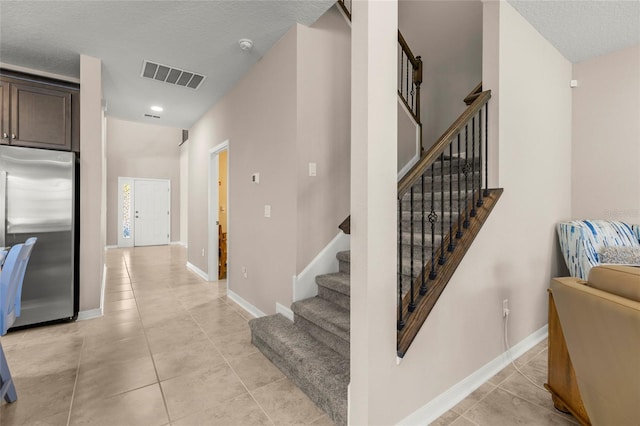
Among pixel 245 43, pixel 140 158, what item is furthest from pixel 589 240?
pixel 140 158

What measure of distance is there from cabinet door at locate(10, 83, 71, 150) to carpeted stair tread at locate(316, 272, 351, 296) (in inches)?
124

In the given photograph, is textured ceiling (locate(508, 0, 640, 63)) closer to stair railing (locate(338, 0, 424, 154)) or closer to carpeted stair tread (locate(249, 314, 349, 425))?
stair railing (locate(338, 0, 424, 154))

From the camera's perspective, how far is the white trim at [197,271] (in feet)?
16.3

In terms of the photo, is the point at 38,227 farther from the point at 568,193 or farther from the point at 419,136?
the point at 568,193

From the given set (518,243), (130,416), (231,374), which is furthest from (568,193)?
(130,416)

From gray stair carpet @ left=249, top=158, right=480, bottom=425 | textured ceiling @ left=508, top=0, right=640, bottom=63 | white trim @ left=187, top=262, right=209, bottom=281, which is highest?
textured ceiling @ left=508, top=0, right=640, bottom=63

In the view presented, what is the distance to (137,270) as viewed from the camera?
221 inches

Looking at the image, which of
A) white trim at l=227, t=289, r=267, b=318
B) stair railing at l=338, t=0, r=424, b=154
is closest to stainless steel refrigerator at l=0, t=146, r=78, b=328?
white trim at l=227, t=289, r=267, b=318

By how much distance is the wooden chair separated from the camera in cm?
165

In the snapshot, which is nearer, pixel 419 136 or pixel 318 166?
pixel 318 166

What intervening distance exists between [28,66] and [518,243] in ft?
17.4

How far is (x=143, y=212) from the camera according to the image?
8.88m

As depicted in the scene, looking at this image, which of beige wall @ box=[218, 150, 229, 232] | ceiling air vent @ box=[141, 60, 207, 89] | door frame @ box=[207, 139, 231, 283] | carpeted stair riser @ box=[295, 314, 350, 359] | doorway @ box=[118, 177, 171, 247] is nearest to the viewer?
carpeted stair riser @ box=[295, 314, 350, 359]

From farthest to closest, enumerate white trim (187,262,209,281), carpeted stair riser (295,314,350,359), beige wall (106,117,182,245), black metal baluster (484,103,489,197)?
beige wall (106,117,182,245) < white trim (187,262,209,281) < black metal baluster (484,103,489,197) < carpeted stair riser (295,314,350,359)
